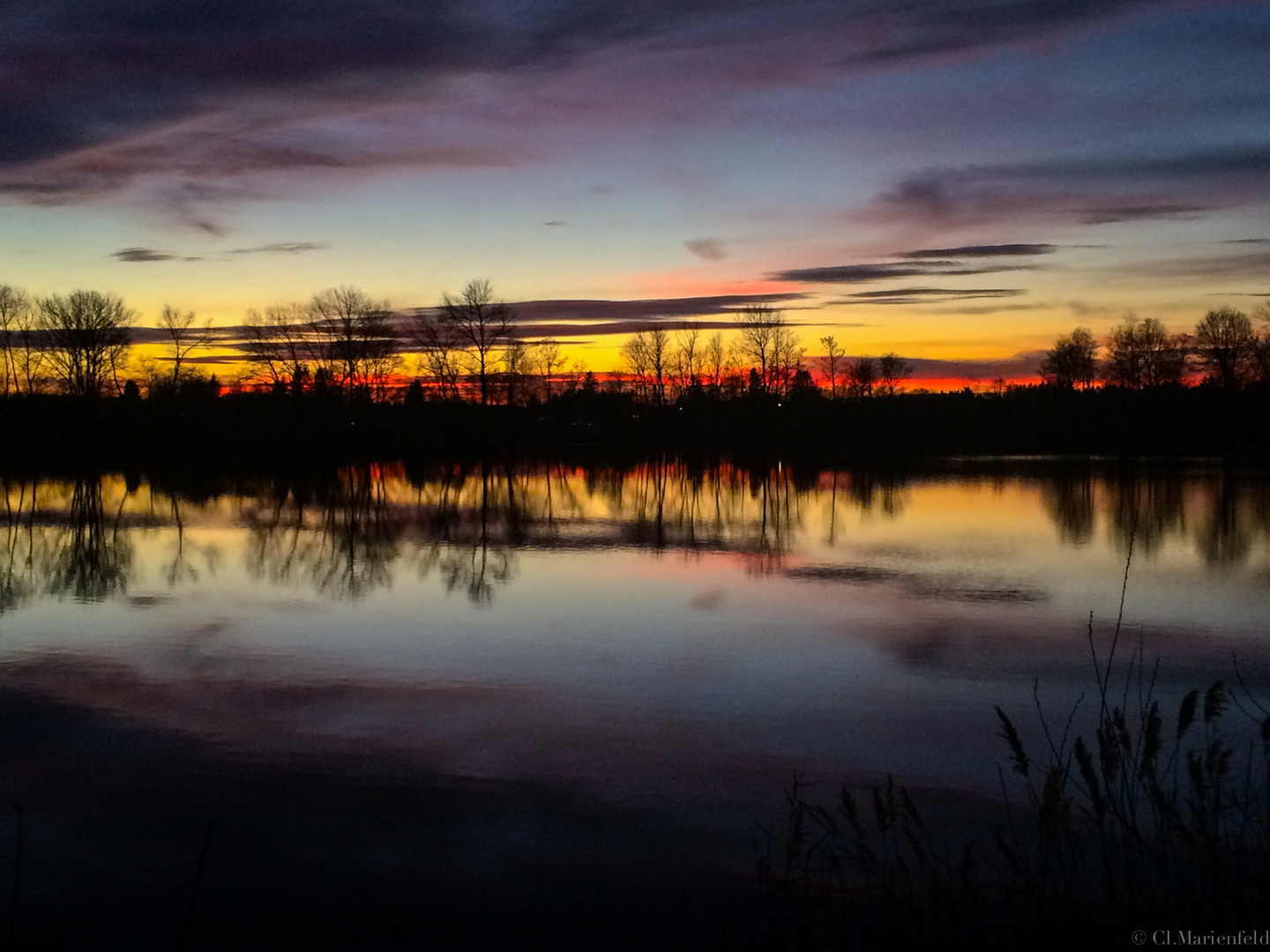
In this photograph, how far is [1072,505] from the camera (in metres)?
29.6

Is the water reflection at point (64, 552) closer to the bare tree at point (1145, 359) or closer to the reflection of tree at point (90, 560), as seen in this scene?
the reflection of tree at point (90, 560)

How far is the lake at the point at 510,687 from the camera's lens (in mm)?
6426

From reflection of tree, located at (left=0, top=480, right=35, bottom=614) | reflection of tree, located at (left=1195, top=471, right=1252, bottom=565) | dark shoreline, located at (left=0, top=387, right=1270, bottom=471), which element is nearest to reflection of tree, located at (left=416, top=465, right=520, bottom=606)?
reflection of tree, located at (left=0, top=480, right=35, bottom=614)

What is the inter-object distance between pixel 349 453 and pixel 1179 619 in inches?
2297

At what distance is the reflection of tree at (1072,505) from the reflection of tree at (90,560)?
16.7 m

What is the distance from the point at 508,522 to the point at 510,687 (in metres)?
15.0

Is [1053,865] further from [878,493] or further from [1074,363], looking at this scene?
[1074,363]

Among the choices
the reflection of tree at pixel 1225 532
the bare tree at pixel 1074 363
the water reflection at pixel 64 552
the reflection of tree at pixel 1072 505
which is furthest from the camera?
the bare tree at pixel 1074 363

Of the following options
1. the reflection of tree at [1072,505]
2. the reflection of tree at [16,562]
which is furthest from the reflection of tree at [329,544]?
the reflection of tree at [1072,505]

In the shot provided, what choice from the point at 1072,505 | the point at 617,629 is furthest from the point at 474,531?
the point at 1072,505

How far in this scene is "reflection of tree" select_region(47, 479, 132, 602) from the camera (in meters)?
15.8

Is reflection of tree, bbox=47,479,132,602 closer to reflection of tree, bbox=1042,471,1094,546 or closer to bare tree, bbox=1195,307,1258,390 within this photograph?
reflection of tree, bbox=1042,471,1094,546

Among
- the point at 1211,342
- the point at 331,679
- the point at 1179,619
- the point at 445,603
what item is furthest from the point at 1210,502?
the point at 1211,342

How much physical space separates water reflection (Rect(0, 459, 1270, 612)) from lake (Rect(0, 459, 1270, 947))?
0.20m
